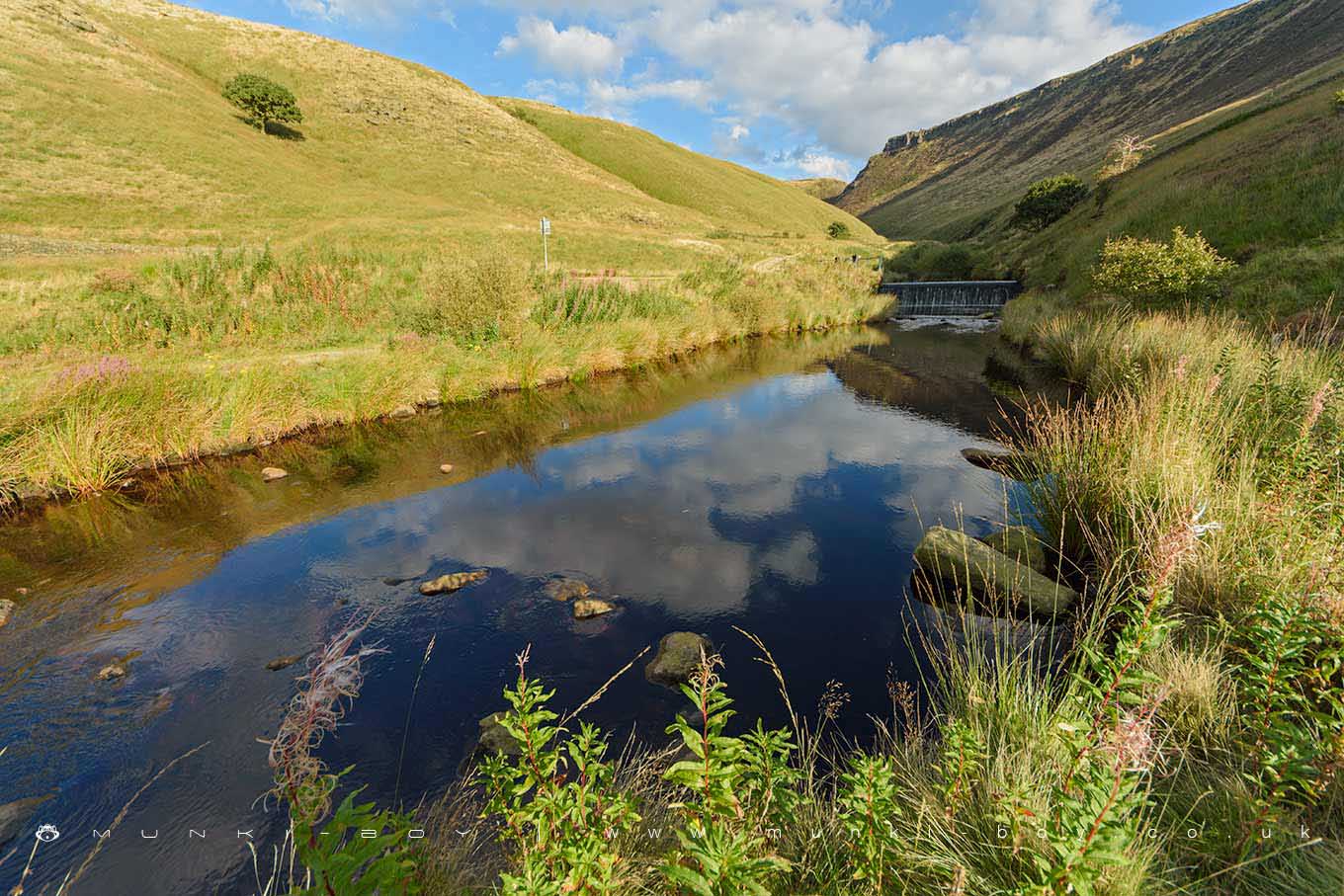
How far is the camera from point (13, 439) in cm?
756

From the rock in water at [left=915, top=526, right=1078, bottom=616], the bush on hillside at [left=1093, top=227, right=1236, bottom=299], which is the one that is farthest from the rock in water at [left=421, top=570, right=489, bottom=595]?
the bush on hillside at [left=1093, top=227, right=1236, bottom=299]

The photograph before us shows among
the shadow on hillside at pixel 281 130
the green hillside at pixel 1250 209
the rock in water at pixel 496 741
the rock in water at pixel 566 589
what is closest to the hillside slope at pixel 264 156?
the shadow on hillside at pixel 281 130

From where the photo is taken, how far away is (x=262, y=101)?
6394 cm

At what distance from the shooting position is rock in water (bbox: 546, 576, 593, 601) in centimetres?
621

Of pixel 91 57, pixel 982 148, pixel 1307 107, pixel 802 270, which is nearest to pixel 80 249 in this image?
pixel 802 270

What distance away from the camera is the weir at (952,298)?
33344mm

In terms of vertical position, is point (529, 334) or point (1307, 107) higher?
point (1307, 107)

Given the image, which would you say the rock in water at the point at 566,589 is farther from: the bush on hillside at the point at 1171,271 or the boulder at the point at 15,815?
the bush on hillside at the point at 1171,271

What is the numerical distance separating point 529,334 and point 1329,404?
50.9 feet

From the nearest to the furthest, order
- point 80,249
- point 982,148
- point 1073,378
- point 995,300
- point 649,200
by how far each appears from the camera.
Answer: point 1073,378 → point 80,249 → point 995,300 → point 649,200 → point 982,148

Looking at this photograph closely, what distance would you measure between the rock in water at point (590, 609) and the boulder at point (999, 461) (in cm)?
707

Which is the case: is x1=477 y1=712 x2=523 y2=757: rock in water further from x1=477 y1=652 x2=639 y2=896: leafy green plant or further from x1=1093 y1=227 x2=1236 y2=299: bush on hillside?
x1=1093 y1=227 x2=1236 y2=299: bush on hillside

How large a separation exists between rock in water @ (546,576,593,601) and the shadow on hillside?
81.2 m

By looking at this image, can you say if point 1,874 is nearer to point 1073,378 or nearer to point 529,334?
point 529,334
